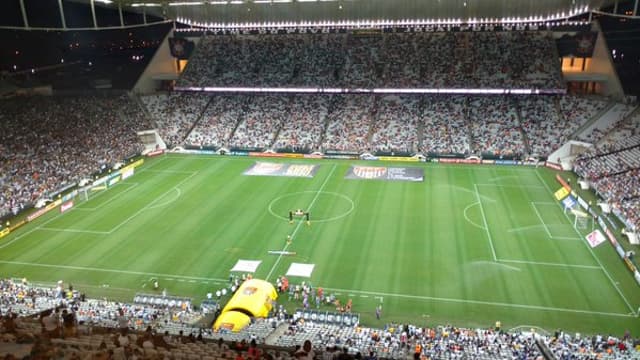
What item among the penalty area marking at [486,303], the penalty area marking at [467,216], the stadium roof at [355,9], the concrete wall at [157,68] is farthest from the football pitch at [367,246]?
the concrete wall at [157,68]

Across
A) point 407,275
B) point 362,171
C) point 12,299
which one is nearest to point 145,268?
point 12,299

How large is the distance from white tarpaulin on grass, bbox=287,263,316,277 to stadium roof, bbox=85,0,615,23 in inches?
1278

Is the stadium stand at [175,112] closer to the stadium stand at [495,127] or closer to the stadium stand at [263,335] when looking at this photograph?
the stadium stand at [495,127]

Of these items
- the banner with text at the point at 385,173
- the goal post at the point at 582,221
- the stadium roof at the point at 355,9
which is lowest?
the goal post at the point at 582,221

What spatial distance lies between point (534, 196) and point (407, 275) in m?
19.0

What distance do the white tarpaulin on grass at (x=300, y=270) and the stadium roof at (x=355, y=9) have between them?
32.5 metres

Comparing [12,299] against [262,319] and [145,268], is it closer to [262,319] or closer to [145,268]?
[145,268]

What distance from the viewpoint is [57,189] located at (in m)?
47.1

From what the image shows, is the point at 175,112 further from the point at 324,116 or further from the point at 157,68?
the point at 324,116

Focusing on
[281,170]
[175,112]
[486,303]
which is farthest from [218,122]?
[486,303]

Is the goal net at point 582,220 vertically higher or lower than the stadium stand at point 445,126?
lower

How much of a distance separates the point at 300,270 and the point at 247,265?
11.0 feet

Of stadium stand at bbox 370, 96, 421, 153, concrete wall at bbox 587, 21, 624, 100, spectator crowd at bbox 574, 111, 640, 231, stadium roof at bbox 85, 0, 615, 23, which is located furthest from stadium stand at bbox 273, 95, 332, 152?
concrete wall at bbox 587, 21, 624, 100

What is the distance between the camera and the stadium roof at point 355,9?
2240 inches
